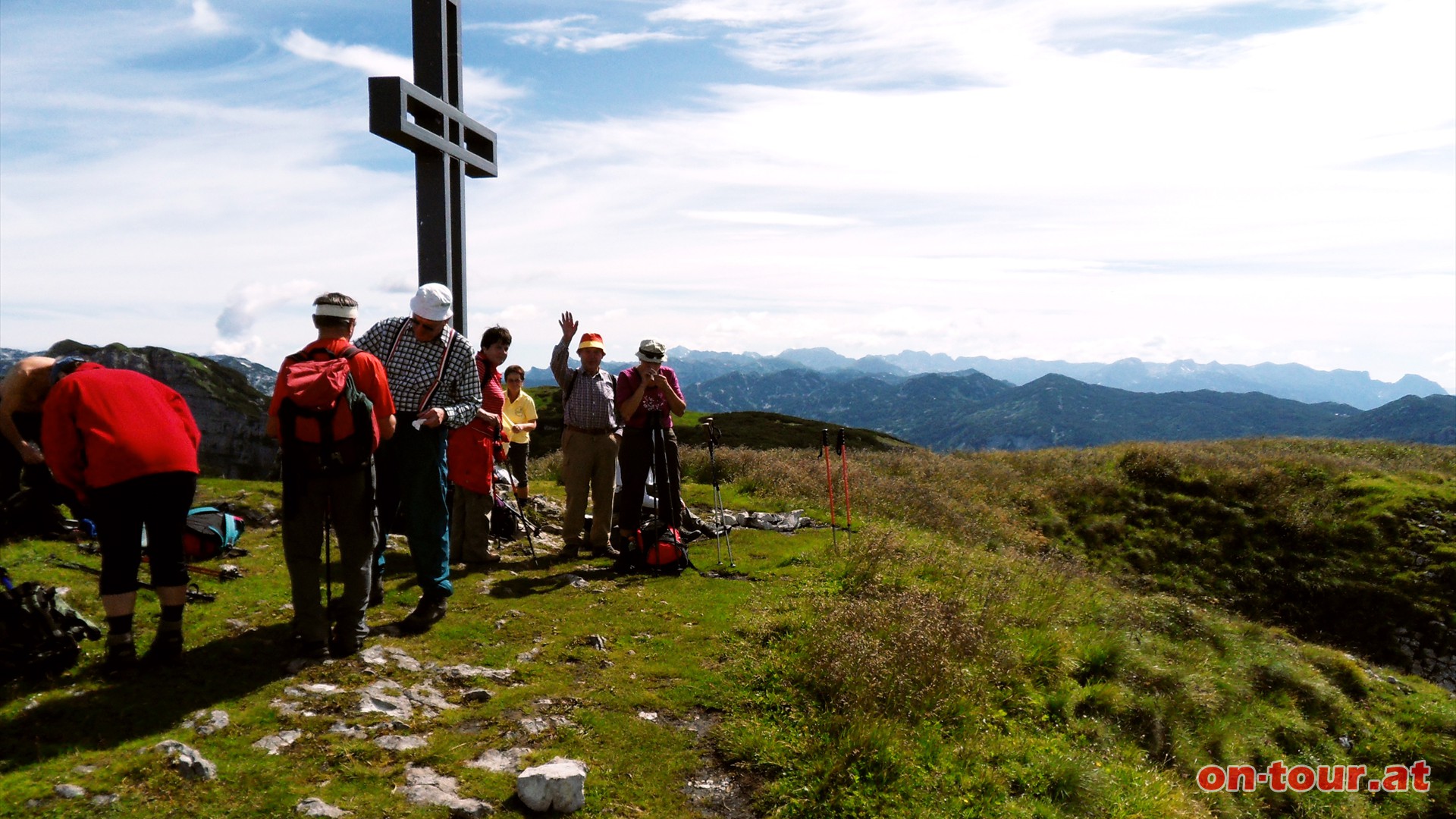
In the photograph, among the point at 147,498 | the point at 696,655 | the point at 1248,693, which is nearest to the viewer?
the point at 147,498

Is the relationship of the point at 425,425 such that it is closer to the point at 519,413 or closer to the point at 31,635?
the point at 31,635

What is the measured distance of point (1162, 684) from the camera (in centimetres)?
960

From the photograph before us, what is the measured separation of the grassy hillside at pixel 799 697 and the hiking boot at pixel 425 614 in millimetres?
190

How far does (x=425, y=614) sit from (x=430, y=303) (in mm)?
2826

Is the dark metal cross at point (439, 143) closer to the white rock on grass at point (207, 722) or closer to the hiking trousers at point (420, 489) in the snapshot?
the hiking trousers at point (420, 489)

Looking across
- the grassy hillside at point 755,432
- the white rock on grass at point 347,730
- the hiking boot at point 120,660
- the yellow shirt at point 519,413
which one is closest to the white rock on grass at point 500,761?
the white rock on grass at point 347,730

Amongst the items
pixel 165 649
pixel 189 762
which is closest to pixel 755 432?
Answer: pixel 165 649

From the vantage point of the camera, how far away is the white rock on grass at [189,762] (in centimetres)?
451

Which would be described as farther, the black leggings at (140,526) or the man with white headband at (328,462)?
the man with white headband at (328,462)

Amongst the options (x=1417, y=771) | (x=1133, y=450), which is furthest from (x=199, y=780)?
(x=1133, y=450)

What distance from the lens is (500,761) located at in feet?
16.7

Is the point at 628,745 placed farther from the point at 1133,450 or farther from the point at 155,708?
the point at 1133,450

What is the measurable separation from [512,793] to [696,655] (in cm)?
290

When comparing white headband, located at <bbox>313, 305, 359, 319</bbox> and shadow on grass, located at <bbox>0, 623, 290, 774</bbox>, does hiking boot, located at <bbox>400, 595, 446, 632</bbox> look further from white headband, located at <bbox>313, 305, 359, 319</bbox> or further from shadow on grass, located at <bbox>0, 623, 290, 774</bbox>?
white headband, located at <bbox>313, 305, 359, 319</bbox>
